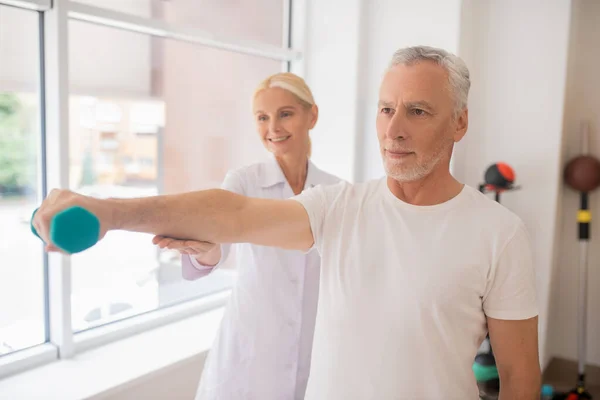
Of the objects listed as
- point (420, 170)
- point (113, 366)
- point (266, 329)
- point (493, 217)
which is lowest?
point (113, 366)

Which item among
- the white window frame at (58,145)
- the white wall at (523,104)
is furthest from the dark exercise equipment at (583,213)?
the white window frame at (58,145)

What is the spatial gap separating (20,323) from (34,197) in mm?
519

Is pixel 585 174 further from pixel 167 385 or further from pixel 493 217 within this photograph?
pixel 167 385

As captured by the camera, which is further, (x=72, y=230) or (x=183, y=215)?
(x=183, y=215)

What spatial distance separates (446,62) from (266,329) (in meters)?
1.03

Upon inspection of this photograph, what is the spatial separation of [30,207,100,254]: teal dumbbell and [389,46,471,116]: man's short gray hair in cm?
78

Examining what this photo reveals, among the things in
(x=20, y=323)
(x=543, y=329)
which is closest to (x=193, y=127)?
(x=20, y=323)

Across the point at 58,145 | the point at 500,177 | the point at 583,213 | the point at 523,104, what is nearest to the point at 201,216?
the point at 58,145

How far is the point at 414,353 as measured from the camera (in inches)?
44.5

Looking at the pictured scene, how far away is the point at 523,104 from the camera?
3021 millimetres

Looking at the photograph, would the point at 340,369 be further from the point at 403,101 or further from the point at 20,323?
the point at 20,323

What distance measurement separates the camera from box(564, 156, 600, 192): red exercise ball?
2.99m

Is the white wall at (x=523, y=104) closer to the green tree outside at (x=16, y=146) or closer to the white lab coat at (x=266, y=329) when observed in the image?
the white lab coat at (x=266, y=329)

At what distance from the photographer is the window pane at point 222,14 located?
2465mm
